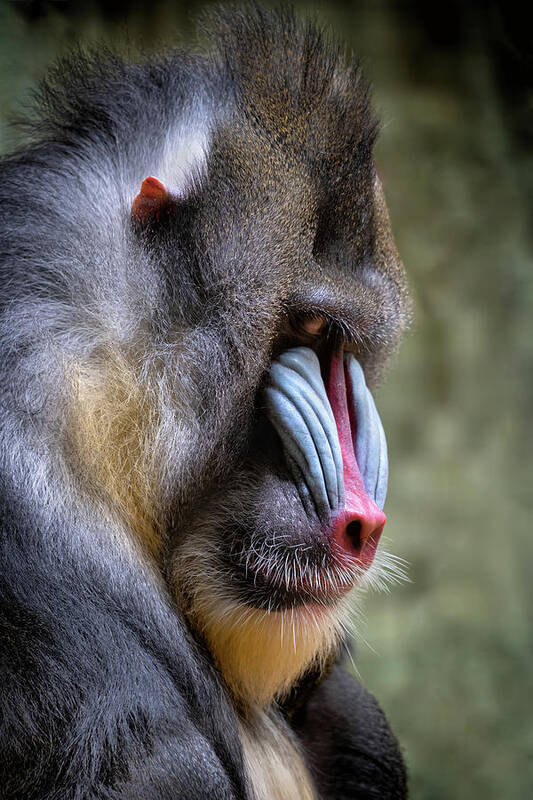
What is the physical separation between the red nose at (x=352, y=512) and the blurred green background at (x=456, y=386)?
7.83 ft

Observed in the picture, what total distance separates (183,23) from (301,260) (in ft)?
7.50

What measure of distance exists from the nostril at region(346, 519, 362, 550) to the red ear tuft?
0.83 m

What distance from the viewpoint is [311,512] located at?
6.75 ft

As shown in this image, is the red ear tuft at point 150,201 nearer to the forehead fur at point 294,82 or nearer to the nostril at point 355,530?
the forehead fur at point 294,82

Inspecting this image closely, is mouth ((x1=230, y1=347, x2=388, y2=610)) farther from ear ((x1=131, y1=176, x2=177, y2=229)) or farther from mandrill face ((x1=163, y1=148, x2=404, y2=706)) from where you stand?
ear ((x1=131, y1=176, x2=177, y2=229))

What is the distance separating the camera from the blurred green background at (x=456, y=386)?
14.3 feet

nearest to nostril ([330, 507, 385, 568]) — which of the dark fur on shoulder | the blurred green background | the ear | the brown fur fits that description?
the dark fur on shoulder

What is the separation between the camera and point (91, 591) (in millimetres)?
1775

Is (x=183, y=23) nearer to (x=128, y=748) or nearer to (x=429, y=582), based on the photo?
(x=429, y=582)

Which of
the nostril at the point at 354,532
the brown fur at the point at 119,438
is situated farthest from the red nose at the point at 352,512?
the brown fur at the point at 119,438

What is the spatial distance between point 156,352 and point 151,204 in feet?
1.13

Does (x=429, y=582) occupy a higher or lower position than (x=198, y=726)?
lower

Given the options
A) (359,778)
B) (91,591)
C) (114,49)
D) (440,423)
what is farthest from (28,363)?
(440,423)

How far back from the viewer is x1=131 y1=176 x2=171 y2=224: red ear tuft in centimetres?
204
